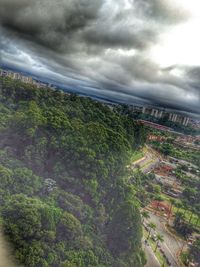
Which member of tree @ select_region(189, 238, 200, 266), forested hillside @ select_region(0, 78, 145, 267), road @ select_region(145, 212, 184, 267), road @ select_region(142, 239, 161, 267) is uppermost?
forested hillside @ select_region(0, 78, 145, 267)

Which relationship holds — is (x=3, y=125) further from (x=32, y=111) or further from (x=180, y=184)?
(x=180, y=184)

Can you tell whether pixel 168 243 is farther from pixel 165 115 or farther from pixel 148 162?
pixel 165 115

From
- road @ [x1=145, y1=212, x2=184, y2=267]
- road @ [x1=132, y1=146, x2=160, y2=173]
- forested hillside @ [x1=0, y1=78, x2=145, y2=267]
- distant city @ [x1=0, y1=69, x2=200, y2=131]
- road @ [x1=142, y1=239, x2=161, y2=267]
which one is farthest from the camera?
distant city @ [x1=0, y1=69, x2=200, y2=131]

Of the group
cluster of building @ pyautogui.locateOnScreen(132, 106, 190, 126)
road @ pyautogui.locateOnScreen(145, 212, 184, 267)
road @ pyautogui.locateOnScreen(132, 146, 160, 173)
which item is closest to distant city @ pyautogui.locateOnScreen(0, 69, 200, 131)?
cluster of building @ pyautogui.locateOnScreen(132, 106, 190, 126)

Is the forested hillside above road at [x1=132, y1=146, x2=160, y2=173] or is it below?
above

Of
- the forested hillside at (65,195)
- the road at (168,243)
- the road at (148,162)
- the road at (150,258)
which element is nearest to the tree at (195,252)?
the road at (168,243)

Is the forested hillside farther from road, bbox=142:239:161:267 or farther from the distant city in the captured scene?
the distant city
